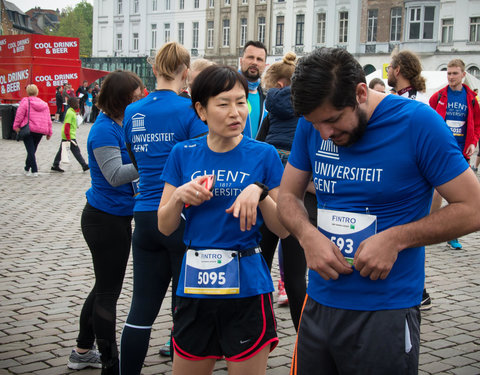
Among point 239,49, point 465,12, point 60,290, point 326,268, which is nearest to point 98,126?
point 326,268

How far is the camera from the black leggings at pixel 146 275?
3.51 meters

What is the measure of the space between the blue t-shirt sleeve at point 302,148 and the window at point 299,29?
53.5 meters

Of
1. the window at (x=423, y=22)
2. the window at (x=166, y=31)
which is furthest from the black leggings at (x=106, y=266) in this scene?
the window at (x=166, y=31)

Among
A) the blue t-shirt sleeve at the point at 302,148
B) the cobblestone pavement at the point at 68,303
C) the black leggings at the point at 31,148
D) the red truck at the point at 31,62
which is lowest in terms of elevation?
the cobblestone pavement at the point at 68,303

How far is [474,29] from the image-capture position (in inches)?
1661

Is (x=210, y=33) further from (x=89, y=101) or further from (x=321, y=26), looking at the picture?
(x=89, y=101)

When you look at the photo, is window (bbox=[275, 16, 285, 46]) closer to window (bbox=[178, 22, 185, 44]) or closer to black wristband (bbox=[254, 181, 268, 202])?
window (bbox=[178, 22, 185, 44])

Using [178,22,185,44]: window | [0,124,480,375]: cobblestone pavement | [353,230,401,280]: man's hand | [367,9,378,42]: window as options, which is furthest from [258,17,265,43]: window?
[353,230,401,280]: man's hand

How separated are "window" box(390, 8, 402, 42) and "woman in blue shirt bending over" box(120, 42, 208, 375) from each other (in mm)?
47054

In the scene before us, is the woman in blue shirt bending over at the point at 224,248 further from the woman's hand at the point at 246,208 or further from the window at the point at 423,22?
the window at the point at 423,22

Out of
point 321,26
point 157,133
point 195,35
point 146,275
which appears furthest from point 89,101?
point 146,275

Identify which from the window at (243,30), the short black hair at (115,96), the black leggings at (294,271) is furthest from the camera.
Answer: the window at (243,30)

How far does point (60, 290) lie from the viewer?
19.9 feet

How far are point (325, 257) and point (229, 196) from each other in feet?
2.10
